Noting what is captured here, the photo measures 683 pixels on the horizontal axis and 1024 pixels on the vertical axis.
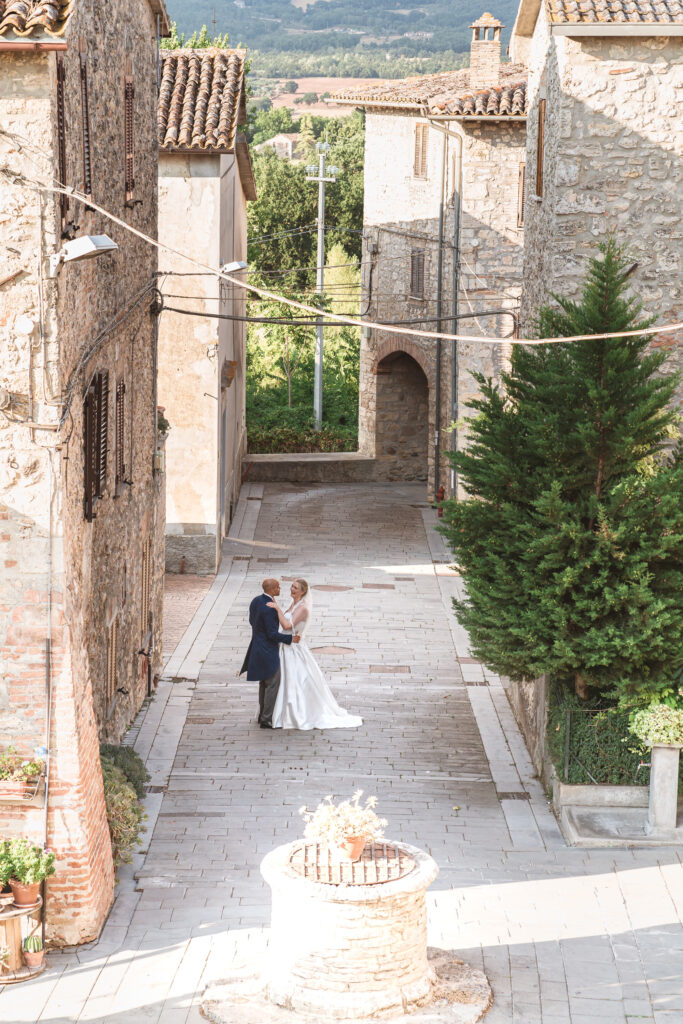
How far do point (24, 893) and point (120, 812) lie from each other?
5.29 ft

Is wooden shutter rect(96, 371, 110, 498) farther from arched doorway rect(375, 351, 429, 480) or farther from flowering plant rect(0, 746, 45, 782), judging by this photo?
arched doorway rect(375, 351, 429, 480)

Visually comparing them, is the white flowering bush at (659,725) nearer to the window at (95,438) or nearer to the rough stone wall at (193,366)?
the window at (95,438)

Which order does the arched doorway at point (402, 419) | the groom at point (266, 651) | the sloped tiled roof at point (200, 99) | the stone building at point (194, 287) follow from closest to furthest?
the groom at point (266, 651) < the sloped tiled roof at point (200, 99) < the stone building at point (194, 287) < the arched doorway at point (402, 419)

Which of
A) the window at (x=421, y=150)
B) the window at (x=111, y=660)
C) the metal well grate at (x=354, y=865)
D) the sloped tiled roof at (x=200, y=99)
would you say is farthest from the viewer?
the window at (x=421, y=150)

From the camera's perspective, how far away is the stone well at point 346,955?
724 cm

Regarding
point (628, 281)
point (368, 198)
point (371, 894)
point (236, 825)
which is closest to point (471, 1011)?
point (371, 894)

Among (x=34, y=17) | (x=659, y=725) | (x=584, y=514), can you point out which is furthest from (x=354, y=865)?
(x=34, y=17)

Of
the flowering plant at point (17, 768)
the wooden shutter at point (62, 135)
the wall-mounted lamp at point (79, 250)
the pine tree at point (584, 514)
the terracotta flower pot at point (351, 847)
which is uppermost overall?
the wooden shutter at point (62, 135)

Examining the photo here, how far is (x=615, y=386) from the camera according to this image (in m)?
10.6

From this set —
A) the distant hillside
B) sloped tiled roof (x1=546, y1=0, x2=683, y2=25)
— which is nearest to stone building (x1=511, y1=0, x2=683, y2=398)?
sloped tiled roof (x1=546, y1=0, x2=683, y2=25)

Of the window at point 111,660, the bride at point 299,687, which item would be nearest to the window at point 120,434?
the window at point 111,660

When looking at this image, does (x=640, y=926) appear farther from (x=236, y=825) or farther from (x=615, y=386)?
(x=615, y=386)

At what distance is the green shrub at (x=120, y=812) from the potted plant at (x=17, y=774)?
1156 millimetres

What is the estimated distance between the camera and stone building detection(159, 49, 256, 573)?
20.8 meters
